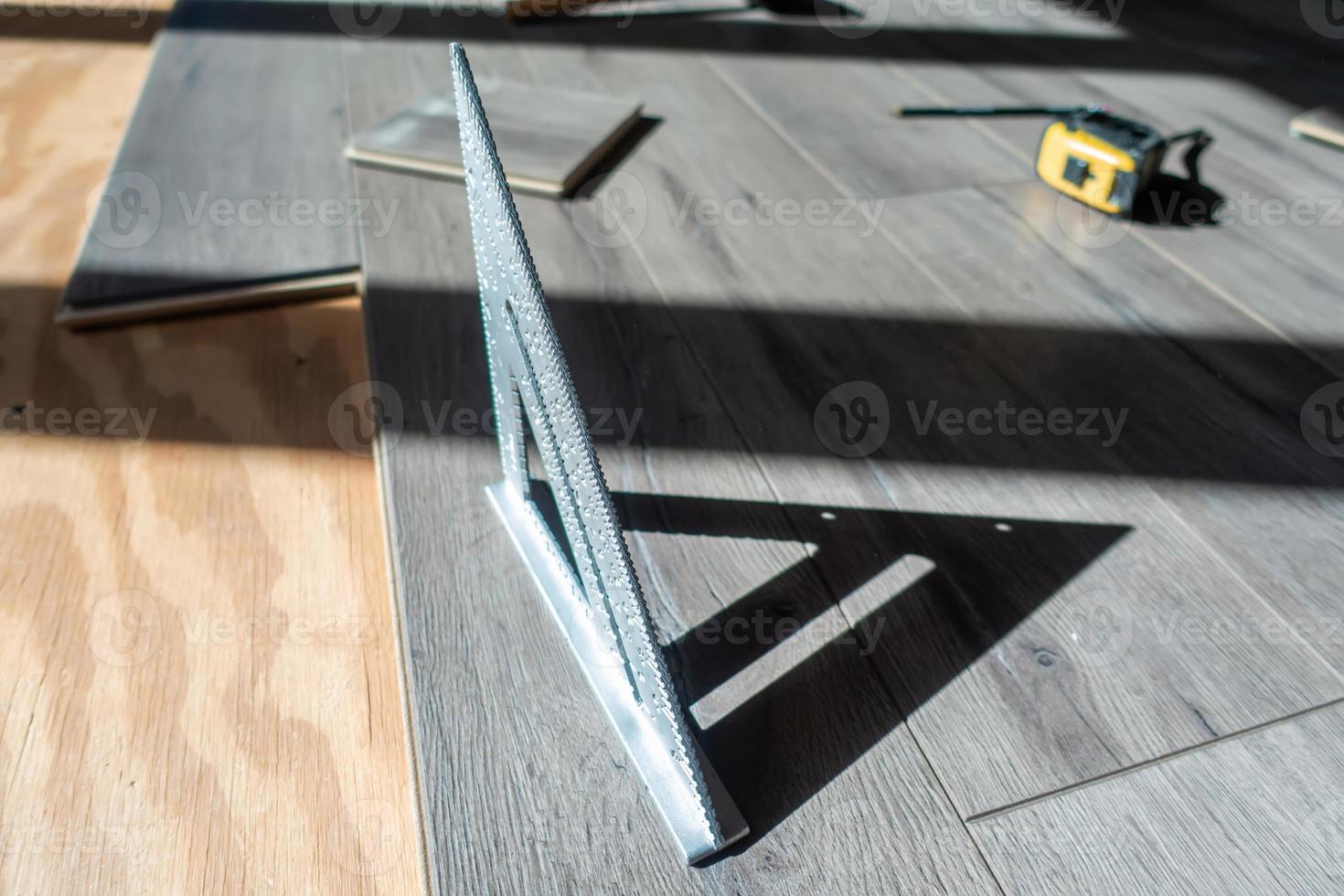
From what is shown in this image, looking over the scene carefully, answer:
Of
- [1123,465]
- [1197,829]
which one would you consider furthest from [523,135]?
[1197,829]

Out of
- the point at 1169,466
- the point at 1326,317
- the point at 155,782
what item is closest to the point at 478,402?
the point at 155,782

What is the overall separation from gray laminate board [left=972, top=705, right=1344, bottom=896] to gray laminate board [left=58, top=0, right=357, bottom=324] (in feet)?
3.90

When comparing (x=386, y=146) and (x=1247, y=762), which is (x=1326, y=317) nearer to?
(x=1247, y=762)

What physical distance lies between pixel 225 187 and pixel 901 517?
1280mm

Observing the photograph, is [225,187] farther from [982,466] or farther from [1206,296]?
[1206,296]

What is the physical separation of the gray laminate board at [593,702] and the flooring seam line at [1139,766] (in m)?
0.04

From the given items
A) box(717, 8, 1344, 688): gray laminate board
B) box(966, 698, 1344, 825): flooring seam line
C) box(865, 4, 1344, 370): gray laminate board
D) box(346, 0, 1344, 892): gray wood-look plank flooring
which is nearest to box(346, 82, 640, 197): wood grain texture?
box(346, 0, 1344, 892): gray wood-look plank flooring

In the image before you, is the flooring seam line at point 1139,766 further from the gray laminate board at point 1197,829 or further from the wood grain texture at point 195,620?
the wood grain texture at point 195,620

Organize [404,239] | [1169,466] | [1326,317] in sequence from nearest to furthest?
[1169,466], [1326,317], [404,239]

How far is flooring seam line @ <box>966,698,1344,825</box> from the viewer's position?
852 mm

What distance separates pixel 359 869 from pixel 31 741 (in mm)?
347

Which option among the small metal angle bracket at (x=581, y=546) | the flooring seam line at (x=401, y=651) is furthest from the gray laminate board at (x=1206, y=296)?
the flooring seam line at (x=401, y=651)

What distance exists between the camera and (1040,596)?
3.41 ft

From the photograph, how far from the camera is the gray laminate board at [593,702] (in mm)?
822
